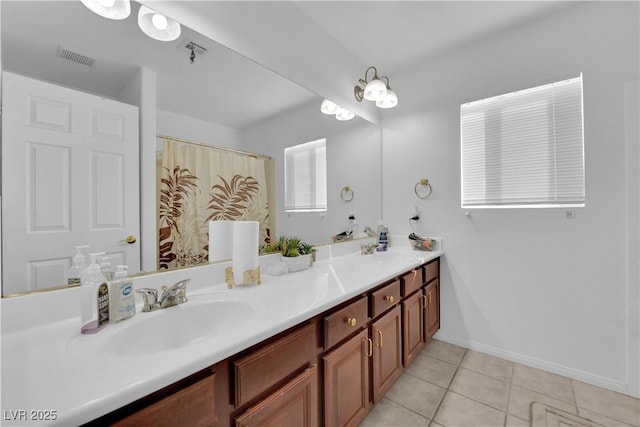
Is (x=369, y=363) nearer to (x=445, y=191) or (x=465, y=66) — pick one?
(x=445, y=191)

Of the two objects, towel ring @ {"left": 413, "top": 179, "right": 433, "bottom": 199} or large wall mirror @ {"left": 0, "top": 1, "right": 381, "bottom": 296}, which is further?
towel ring @ {"left": 413, "top": 179, "right": 433, "bottom": 199}

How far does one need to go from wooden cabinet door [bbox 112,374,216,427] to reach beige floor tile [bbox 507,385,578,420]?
5.73ft

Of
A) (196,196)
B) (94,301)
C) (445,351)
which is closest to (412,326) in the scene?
(445,351)

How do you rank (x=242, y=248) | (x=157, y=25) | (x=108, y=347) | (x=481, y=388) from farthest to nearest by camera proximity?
(x=481, y=388), (x=242, y=248), (x=157, y=25), (x=108, y=347)

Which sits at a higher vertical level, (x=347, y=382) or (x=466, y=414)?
(x=347, y=382)

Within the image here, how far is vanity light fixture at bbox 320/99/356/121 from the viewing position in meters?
2.01

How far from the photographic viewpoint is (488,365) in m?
1.92

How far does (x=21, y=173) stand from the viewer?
0.77m

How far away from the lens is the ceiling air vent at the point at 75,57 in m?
0.85

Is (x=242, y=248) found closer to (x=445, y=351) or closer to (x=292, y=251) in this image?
(x=292, y=251)

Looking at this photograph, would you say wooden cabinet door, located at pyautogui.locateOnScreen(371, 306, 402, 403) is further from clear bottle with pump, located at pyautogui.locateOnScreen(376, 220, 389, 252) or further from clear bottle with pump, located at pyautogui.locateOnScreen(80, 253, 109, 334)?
clear bottle with pump, located at pyautogui.locateOnScreen(80, 253, 109, 334)

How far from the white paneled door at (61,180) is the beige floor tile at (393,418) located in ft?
4.85

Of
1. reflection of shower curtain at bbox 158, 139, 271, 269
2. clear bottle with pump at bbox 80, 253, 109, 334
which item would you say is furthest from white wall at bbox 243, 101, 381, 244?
clear bottle with pump at bbox 80, 253, 109, 334

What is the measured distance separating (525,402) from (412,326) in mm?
748
